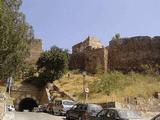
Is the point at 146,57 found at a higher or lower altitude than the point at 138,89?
higher

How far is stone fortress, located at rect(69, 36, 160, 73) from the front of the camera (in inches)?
2530

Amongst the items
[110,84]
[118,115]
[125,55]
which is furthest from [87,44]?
[118,115]

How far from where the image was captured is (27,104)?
6712cm

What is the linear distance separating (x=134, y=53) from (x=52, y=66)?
12615mm

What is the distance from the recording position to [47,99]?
55.0 m

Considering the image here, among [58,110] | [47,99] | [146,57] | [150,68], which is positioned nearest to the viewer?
[58,110]

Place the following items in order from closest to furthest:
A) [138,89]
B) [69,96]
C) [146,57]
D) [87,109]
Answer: [87,109] < [138,89] < [69,96] < [146,57]

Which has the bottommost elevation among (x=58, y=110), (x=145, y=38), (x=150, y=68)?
(x=58, y=110)

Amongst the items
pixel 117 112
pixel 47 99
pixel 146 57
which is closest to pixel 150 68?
pixel 146 57

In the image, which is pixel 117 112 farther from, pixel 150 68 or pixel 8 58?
pixel 150 68

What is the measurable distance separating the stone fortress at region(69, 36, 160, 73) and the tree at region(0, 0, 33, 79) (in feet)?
95.2

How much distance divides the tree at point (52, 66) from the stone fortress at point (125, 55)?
20.0 feet

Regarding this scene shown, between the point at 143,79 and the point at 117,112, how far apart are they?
27665mm

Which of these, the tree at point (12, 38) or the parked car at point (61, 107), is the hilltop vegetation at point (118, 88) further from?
the tree at point (12, 38)
